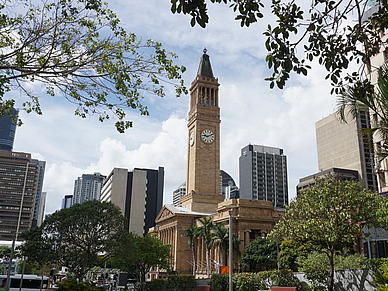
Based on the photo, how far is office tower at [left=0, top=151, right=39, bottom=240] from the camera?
145 metres

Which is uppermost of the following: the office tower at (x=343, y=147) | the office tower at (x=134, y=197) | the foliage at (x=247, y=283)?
the office tower at (x=343, y=147)

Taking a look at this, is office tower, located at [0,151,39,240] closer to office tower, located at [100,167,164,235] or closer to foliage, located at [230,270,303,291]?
office tower, located at [100,167,164,235]

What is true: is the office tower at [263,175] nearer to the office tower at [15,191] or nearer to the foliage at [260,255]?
the office tower at [15,191]

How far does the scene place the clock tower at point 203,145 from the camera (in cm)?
8136

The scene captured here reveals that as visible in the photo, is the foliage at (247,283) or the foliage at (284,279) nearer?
the foliage at (284,279)

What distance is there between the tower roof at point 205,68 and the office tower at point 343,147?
45.7m

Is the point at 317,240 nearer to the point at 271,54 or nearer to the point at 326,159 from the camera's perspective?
the point at 271,54

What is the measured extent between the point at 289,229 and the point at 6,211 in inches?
5701

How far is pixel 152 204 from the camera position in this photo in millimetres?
143500

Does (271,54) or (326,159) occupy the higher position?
(326,159)

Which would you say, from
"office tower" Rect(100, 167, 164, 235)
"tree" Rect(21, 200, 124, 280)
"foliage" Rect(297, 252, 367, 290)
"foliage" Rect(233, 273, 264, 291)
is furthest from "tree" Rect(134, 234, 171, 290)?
"office tower" Rect(100, 167, 164, 235)

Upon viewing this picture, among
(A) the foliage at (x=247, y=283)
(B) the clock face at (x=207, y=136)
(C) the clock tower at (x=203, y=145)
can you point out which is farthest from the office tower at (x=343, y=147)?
(A) the foliage at (x=247, y=283)

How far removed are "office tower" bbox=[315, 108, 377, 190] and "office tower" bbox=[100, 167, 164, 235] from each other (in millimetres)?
64333

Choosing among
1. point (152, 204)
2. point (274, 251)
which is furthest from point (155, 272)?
point (152, 204)
